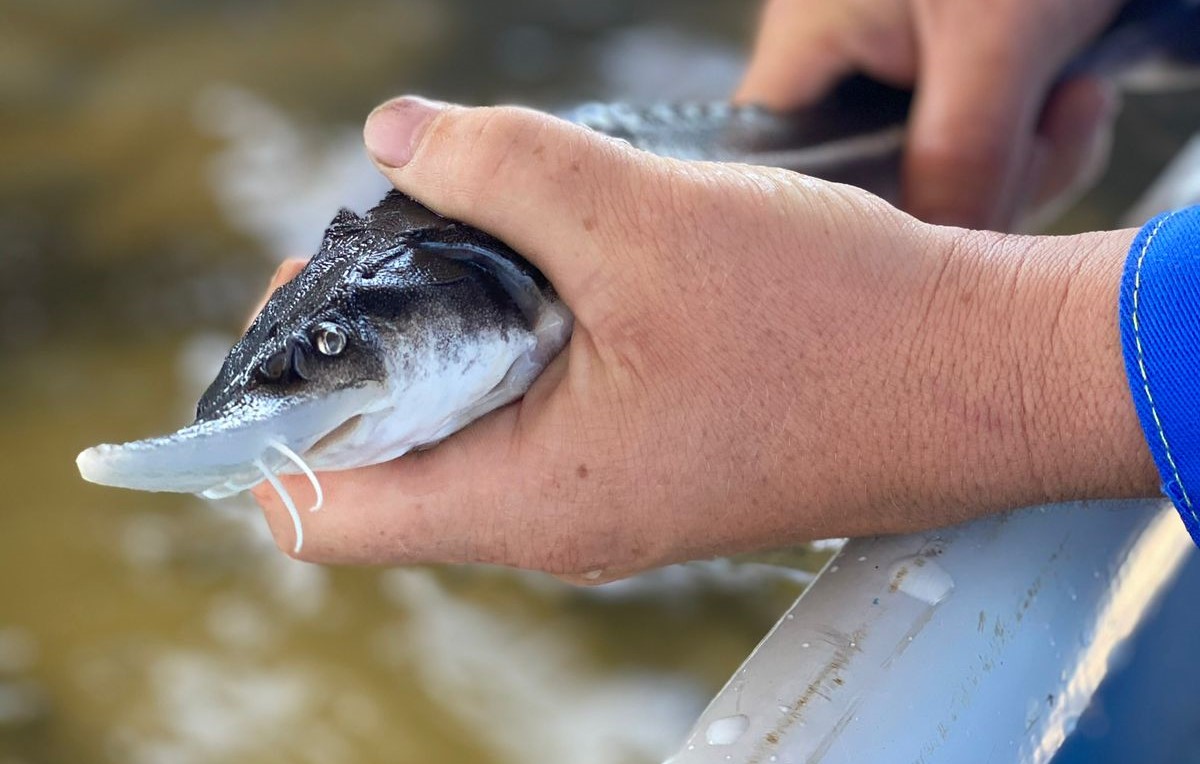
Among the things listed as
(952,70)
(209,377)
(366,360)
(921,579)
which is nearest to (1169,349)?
(921,579)

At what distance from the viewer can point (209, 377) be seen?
237 centimetres

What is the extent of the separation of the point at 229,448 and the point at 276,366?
7cm

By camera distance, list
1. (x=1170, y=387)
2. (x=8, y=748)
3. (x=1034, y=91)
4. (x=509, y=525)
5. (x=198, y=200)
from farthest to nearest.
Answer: (x=198, y=200) → (x=8, y=748) → (x=1034, y=91) → (x=509, y=525) → (x=1170, y=387)

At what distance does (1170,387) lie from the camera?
0.71 meters

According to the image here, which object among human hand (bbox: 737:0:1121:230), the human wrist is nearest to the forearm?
the human wrist

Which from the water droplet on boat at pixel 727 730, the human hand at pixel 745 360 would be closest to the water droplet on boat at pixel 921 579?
the human hand at pixel 745 360

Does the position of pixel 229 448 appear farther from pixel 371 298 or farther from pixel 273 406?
pixel 371 298

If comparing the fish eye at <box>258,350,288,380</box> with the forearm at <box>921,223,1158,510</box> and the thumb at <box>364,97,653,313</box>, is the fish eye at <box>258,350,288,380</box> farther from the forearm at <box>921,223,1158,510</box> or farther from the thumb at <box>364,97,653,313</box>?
the forearm at <box>921,223,1158,510</box>

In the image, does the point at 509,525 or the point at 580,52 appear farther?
the point at 580,52

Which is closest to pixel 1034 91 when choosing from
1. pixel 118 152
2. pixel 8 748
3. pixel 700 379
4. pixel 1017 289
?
pixel 1017 289

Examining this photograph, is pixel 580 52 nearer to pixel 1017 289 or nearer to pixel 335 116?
pixel 335 116

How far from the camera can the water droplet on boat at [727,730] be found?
28.3 inches

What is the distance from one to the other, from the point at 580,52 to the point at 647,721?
83.4 inches

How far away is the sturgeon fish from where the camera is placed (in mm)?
666
